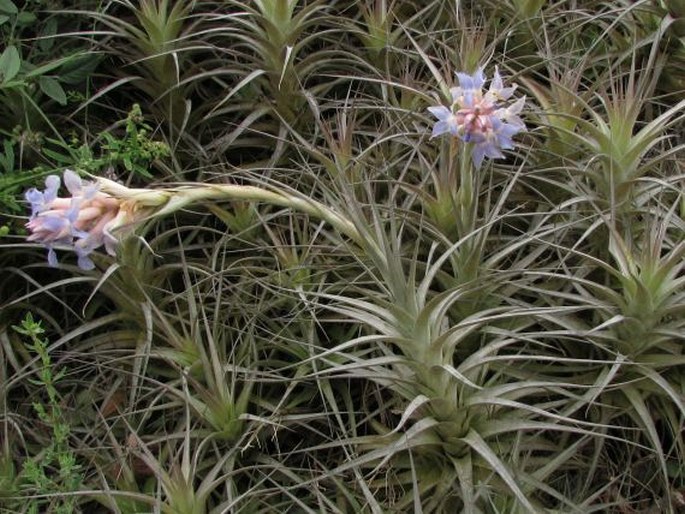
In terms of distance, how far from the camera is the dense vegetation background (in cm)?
122

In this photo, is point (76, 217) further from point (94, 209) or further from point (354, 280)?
point (354, 280)

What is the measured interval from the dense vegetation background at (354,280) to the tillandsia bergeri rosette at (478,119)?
4.9 inches

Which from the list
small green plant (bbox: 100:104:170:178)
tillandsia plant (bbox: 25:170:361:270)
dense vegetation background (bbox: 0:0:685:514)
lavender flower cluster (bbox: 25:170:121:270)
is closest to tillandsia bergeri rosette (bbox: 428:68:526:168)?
dense vegetation background (bbox: 0:0:685:514)

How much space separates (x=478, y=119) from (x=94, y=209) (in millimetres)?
460

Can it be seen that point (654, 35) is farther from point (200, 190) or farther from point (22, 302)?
point (22, 302)

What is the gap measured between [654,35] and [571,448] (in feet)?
2.80

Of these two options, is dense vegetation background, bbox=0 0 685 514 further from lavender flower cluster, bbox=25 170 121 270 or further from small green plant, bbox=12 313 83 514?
lavender flower cluster, bbox=25 170 121 270

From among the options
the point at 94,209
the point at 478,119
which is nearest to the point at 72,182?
the point at 94,209

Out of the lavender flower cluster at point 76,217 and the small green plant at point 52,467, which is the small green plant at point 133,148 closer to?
the small green plant at point 52,467

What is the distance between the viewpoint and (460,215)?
51.4 inches

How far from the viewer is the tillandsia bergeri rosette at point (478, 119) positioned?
3.44 feet

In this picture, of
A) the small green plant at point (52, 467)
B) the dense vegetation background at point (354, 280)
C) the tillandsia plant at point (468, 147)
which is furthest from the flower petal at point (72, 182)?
the tillandsia plant at point (468, 147)

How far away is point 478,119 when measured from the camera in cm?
105

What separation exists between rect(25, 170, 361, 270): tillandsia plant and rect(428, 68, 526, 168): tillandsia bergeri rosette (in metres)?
0.26
